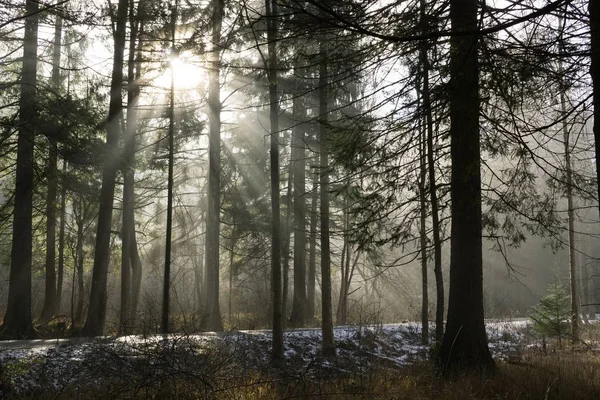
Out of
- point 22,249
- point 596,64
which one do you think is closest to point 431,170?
point 596,64

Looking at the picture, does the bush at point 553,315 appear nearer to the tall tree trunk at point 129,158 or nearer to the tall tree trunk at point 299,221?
the tall tree trunk at point 299,221

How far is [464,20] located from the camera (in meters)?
8.45

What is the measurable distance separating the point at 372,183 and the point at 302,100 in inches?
465

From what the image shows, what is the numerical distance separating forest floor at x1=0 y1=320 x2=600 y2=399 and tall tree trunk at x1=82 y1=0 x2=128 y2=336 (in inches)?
142

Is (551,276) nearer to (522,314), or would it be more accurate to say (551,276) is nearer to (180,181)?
(522,314)

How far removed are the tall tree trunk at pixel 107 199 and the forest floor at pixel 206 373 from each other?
3601 millimetres

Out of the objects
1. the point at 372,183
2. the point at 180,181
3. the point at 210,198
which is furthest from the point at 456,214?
the point at 180,181

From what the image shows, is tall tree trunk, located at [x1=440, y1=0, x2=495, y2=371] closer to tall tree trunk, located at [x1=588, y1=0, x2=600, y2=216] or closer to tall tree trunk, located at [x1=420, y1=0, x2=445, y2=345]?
tall tree trunk, located at [x1=420, y1=0, x2=445, y2=345]

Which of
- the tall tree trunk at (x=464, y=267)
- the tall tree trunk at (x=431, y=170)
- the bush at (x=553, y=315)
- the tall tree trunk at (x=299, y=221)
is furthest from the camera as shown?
the tall tree trunk at (x=299, y=221)

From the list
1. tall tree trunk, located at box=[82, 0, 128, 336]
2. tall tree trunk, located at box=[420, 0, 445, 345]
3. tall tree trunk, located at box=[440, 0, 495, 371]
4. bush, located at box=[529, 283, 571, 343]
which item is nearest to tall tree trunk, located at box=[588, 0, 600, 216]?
tall tree trunk, located at box=[420, 0, 445, 345]

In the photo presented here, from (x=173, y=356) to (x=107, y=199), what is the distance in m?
9.39

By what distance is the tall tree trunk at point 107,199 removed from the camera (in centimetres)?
1393

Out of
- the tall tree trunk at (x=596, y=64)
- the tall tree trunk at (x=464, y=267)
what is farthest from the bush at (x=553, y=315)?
the tall tree trunk at (x=596, y=64)

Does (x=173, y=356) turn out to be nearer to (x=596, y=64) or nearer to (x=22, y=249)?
(x=596, y=64)
